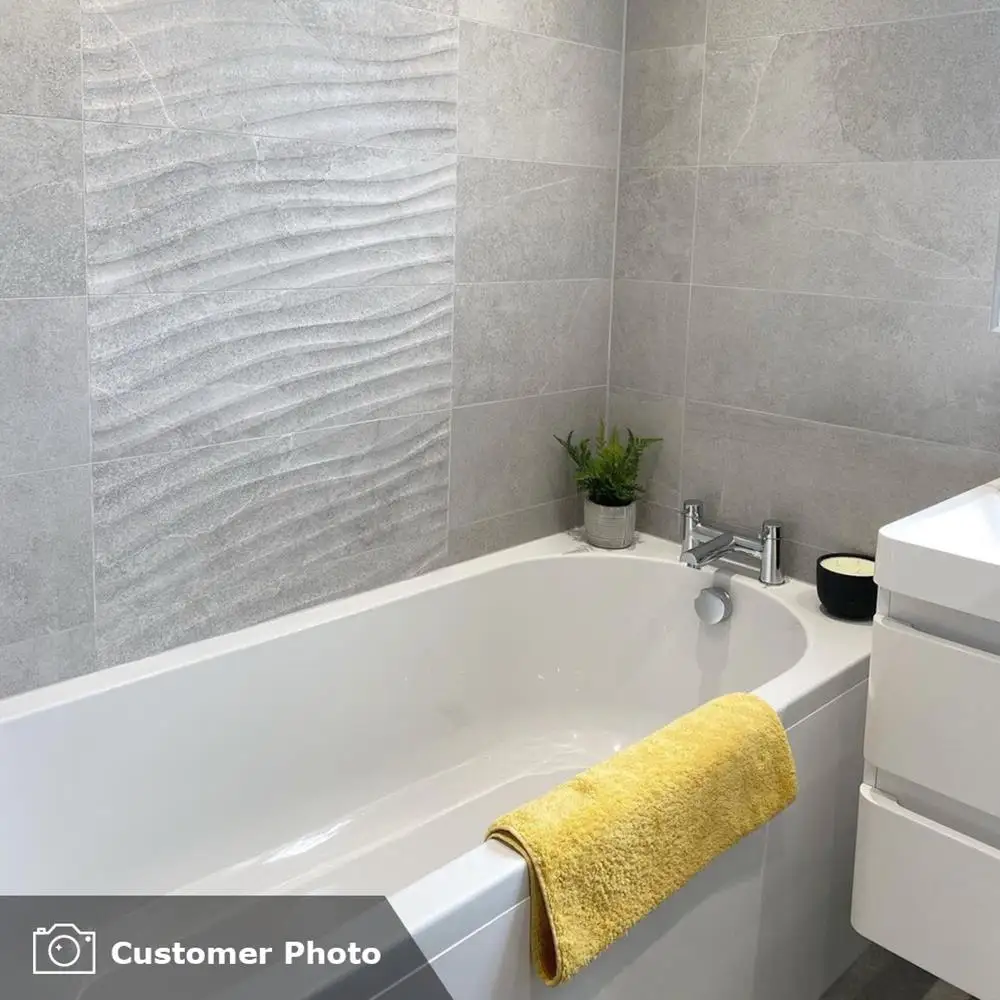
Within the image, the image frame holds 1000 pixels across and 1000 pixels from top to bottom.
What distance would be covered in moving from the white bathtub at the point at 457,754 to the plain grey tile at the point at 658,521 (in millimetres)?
79

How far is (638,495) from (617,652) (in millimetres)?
400

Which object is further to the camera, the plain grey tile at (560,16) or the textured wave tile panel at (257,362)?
the plain grey tile at (560,16)

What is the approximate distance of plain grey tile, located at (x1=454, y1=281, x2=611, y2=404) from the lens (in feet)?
7.81

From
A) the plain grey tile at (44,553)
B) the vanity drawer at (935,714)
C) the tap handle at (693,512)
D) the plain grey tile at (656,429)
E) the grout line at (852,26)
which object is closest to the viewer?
the vanity drawer at (935,714)

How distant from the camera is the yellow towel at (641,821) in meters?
1.38

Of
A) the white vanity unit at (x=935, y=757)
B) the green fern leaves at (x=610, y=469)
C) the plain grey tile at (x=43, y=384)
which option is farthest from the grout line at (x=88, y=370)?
the white vanity unit at (x=935, y=757)

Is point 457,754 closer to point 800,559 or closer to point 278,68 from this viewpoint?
point 800,559

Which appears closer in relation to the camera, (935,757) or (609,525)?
(935,757)

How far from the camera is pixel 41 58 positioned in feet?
5.41

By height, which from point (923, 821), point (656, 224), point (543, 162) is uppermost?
point (543, 162)

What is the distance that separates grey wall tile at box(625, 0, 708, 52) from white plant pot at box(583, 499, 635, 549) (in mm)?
1049

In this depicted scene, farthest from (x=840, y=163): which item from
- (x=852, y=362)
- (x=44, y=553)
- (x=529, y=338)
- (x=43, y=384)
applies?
(x=44, y=553)

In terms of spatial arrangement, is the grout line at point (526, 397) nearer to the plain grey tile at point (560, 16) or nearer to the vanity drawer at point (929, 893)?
the plain grey tile at point (560, 16)
